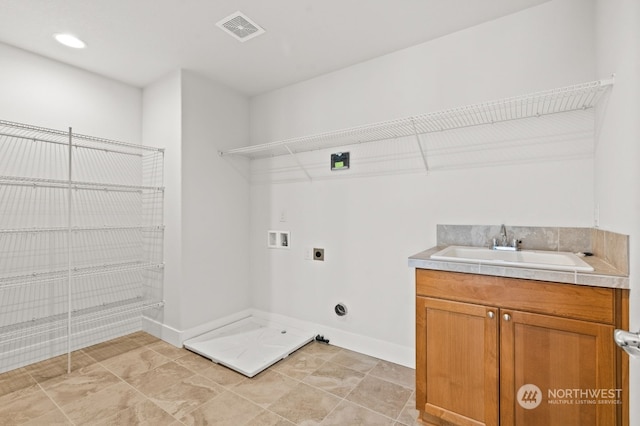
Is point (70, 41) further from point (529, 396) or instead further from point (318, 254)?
point (529, 396)

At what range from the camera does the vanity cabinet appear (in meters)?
1.23

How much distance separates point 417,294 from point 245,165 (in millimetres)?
2290

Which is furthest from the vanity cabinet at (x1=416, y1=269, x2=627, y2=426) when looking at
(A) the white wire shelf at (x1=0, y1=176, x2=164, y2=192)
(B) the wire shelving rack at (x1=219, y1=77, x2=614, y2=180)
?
(A) the white wire shelf at (x1=0, y1=176, x2=164, y2=192)

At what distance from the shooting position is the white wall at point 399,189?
1812 millimetres

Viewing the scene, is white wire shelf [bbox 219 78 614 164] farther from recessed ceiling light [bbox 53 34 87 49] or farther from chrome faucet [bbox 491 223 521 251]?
recessed ceiling light [bbox 53 34 87 49]

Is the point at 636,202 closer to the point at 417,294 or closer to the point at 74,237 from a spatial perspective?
the point at 417,294

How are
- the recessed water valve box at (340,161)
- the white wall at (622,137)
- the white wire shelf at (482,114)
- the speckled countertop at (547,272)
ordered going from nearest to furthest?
the white wall at (622,137)
the speckled countertop at (547,272)
the white wire shelf at (482,114)
the recessed water valve box at (340,161)

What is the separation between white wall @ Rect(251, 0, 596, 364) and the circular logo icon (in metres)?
0.93

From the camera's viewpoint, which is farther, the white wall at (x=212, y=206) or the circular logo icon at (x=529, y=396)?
the white wall at (x=212, y=206)

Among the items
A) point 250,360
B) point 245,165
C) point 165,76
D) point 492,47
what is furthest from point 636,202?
point 165,76

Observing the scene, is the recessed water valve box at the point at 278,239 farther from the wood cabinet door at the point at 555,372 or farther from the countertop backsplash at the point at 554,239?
the wood cabinet door at the point at 555,372

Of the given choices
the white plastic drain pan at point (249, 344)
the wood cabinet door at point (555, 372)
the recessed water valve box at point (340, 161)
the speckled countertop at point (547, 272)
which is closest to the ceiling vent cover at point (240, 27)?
the recessed water valve box at point (340, 161)

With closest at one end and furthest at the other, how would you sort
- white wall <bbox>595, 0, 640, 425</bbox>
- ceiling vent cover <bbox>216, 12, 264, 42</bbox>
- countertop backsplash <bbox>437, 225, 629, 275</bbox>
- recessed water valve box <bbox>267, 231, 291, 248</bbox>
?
white wall <bbox>595, 0, 640, 425</bbox>, countertop backsplash <bbox>437, 225, 629, 275</bbox>, ceiling vent cover <bbox>216, 12, 264, 42</bbox>, recessed water valve box <bbox>267, 231, 291, 248</bbox>

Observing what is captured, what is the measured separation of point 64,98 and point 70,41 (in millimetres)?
560
